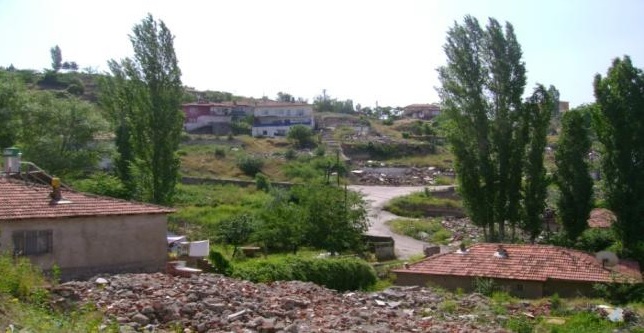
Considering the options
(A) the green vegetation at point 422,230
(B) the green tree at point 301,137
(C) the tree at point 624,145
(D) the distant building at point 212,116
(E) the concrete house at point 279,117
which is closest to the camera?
(C) the tree at point 624,145

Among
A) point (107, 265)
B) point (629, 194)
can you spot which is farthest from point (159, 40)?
point (629, 194)

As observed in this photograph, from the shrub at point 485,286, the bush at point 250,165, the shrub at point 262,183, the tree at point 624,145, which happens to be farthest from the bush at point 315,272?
the bush at point 250,165

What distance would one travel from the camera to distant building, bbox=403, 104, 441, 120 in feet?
384

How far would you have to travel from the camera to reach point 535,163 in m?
35.4

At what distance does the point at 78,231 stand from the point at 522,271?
1470 centimetres

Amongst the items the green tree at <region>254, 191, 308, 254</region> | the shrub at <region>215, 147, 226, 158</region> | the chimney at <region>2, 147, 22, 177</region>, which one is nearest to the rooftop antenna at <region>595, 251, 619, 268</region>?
the green tree at <region>254, 191, 308, 254</region>

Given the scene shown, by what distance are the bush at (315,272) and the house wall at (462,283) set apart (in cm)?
152

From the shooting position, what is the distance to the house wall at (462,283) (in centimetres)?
2497

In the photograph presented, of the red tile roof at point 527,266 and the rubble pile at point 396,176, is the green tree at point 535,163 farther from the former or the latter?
the rubble pile at point 396,176

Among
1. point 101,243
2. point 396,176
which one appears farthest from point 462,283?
point 396,176

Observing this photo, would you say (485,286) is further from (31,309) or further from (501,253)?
(31,309)

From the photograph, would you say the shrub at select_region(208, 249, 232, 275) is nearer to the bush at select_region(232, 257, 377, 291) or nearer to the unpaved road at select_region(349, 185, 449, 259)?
the bush at select_region(232, 257, 377, 291)

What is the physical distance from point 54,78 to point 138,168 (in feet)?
232

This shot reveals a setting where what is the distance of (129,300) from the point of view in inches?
622
